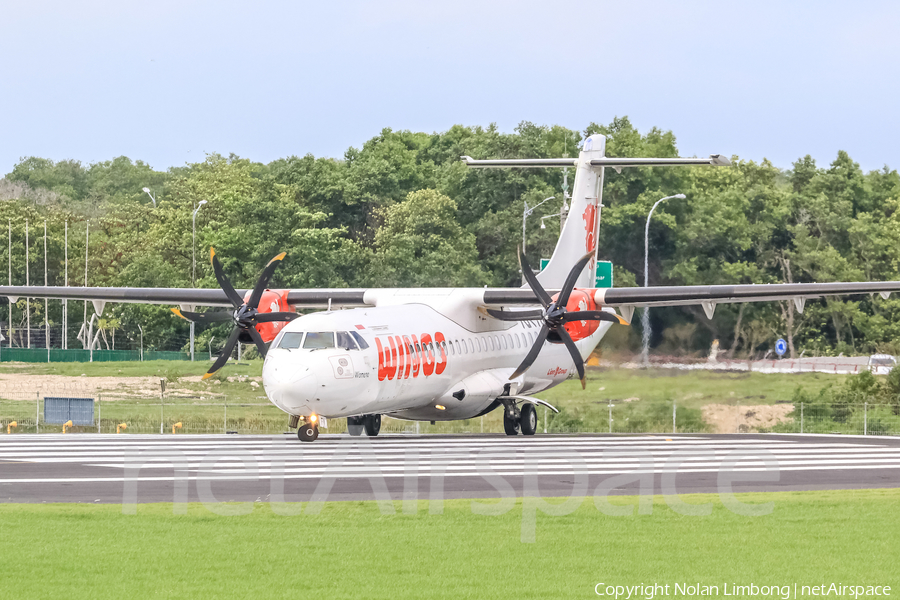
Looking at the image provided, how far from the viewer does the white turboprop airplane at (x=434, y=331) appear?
22.0 metres

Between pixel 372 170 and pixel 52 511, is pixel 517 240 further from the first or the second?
pixel 52 511

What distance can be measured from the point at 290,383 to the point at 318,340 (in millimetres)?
1351

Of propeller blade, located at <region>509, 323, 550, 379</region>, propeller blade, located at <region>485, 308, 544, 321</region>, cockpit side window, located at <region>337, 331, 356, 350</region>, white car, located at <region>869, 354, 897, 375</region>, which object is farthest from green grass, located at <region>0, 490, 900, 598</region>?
white car, located at <region>869, 354, 897, 375</region>

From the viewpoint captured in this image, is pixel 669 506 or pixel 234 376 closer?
pixel 669 506

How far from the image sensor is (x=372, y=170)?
77250 mm

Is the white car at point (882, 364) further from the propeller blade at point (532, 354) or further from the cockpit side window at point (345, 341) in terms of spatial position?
the cockpit side window at point (345, 341)

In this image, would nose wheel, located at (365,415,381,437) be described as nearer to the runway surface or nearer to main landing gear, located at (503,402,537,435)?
the runway surface

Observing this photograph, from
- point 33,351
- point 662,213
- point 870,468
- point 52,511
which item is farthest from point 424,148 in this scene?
point 52,511

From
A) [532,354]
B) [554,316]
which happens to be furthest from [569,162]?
[532,354]

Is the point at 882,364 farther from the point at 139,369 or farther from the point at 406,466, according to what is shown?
the point at 139,369

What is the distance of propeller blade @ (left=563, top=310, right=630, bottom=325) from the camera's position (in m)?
26.1

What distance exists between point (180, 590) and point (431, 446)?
1624 cm

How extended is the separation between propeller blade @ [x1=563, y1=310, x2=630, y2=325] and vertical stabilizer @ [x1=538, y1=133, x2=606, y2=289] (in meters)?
6.40

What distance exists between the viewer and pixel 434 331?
26266mm
